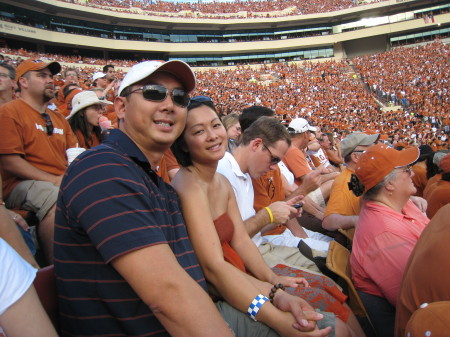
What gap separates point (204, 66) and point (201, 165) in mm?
39348

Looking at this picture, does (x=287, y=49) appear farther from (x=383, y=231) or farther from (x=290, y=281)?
(x=290, y=281)

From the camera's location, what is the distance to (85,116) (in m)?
3.68

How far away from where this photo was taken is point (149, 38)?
37.0 metres

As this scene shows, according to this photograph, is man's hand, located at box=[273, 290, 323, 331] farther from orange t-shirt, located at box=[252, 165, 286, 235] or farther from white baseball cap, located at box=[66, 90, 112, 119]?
white baseball cap, located at box=[66, 90, 112, 119]

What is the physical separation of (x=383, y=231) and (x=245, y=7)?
161 feet

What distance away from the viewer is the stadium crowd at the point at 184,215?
1.10 metres

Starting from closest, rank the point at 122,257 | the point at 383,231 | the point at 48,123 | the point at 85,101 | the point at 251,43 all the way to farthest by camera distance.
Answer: the point at 122,257, the point at 383,231, the point at 48,123, the point at 85,101, the point at 251,43

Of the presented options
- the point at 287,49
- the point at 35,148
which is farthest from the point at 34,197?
the point at 287,49

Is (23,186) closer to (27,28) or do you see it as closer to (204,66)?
(27,28)

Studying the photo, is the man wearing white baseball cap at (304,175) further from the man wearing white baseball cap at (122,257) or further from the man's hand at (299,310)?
the man wearing white baseball cap at (122,257)

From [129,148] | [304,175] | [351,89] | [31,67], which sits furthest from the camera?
[351,89]

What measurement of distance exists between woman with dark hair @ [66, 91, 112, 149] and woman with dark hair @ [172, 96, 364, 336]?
1971 mm

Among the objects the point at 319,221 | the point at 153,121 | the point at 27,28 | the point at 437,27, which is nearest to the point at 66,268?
the point at 153,121

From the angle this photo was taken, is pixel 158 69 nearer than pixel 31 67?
Yes
